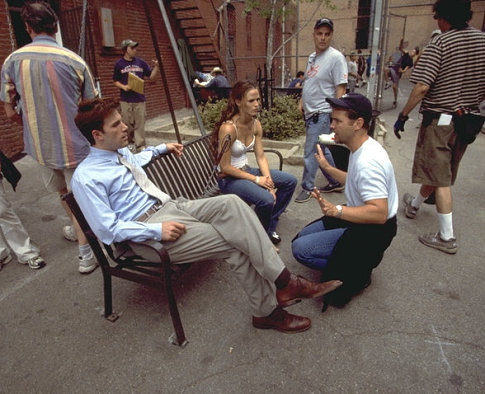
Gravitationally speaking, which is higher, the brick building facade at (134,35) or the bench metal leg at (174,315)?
the brick building facade at (134,35)

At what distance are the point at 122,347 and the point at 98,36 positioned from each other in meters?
7.82

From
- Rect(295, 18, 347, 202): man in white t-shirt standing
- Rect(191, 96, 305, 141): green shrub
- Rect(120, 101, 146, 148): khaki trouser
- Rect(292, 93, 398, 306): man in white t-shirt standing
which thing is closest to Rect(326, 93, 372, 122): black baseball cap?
Rect(292, 93, 398, 306): man in white t-shirt standing

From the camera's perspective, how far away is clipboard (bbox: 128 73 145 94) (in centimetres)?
618

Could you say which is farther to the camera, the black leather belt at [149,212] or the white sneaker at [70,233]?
the white sneaker at [70,233]

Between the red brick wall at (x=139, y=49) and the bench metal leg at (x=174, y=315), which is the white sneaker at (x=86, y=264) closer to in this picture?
the bench metal leg at (x=174, y=315)

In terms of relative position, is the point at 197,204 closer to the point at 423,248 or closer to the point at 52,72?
the point at 52,72

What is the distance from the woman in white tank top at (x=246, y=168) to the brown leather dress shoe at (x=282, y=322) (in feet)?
3.24

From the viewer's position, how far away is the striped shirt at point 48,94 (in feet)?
9.10

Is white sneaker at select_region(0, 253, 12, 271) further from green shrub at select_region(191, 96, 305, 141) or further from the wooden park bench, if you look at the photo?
green shrub at select_region(191, 96, 305, 141)

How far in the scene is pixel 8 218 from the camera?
3.12m

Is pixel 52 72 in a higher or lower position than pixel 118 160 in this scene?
higher

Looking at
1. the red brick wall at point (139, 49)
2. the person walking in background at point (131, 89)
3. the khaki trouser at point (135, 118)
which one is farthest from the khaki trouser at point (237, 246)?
the red brick wall at point (139, 49)

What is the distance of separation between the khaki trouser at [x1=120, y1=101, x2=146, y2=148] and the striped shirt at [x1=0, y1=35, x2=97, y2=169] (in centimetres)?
361

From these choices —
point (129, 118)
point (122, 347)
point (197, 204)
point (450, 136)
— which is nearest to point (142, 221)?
point (197, 204)
